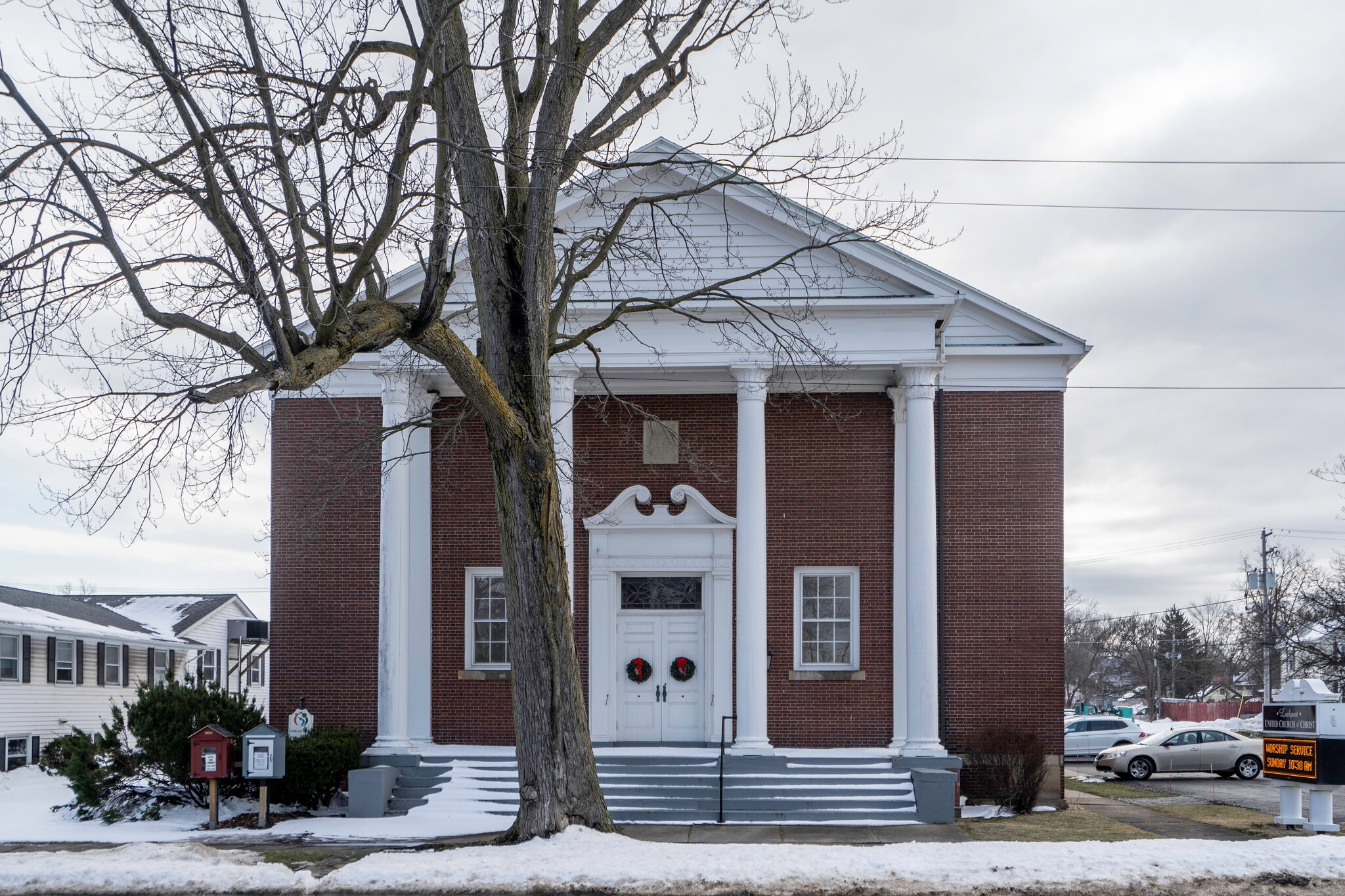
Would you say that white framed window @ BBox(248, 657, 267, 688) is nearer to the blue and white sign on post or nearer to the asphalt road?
the blue and white sign on post

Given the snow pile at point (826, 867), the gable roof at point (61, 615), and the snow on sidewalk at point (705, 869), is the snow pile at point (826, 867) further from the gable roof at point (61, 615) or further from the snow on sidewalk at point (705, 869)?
the gable roof at point (61, 615)

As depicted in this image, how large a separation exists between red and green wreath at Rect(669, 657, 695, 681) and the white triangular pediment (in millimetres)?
2084

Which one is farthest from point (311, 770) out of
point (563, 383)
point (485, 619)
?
point (563, 383)

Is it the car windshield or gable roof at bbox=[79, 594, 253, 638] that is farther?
gable roof at bbox=[79, 594, 253, 638]

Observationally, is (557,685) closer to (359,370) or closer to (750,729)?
(750,729)

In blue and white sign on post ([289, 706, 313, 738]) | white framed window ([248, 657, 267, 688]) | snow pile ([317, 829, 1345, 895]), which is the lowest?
white framed window ([248, 657, 267, 688])

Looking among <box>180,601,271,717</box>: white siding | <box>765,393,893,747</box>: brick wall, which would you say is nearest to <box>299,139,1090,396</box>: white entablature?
<box>765,393,893,747</box>: brick wall

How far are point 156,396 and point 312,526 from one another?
910 cm

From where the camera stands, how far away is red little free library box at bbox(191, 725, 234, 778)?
15.5 metres

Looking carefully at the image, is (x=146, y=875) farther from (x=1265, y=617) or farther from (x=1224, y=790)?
(x=1265, y=617)

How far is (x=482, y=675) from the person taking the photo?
60.8 feet

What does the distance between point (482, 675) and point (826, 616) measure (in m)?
5.40

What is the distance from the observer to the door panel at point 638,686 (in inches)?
731

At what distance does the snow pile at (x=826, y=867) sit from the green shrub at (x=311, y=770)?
24.9 ft
